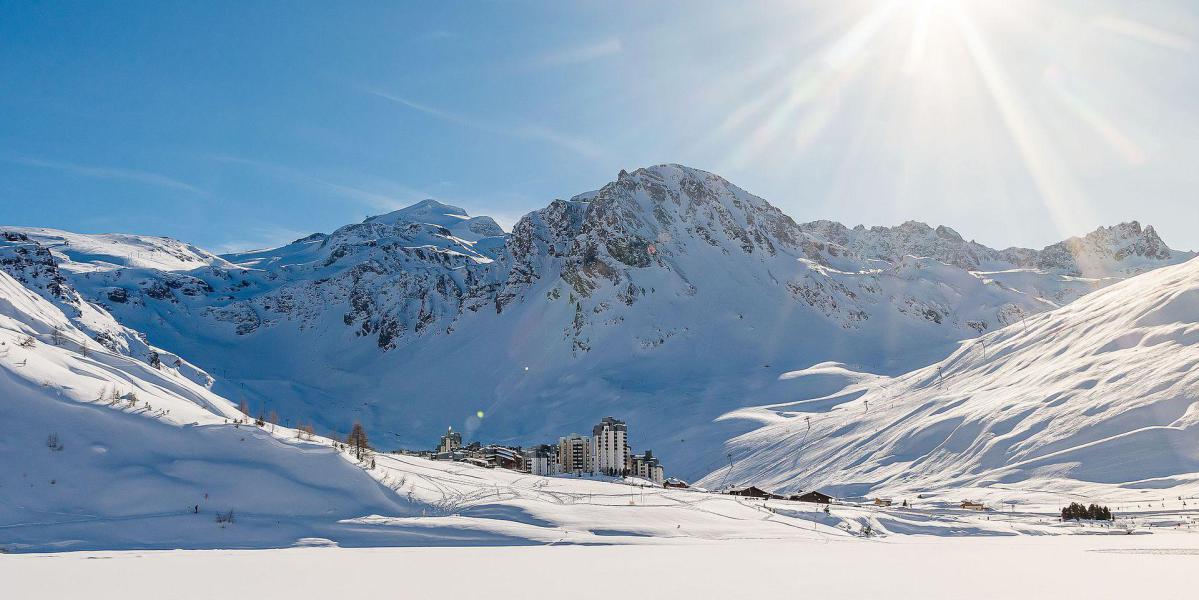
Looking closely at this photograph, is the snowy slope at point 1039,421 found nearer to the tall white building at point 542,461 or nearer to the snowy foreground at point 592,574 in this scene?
the tall white building at point 542,461

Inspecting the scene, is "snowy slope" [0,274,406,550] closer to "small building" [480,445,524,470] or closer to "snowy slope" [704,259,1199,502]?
"small building" [480,445,524,470]

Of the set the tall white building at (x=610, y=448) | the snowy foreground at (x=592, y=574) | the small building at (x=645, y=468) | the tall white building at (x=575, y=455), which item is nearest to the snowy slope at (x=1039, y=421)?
the small building at (x=645, y=468)

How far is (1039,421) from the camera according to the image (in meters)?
86.5

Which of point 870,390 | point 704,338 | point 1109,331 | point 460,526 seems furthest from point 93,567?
point 704,338

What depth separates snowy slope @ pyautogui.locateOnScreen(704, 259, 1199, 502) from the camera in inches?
2928

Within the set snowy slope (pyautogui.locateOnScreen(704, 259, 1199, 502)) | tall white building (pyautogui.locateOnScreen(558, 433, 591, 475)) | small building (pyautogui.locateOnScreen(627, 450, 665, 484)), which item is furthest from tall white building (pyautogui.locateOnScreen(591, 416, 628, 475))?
snowy slope (pyautogui.locateOnScreen(704, 259, 1199, 502))

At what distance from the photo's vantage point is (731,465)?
11231cm

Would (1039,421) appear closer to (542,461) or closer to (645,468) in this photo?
(645,468)

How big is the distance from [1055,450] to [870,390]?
218 ft

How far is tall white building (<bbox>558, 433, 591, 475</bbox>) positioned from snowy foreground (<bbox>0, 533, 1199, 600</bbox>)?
228 feet

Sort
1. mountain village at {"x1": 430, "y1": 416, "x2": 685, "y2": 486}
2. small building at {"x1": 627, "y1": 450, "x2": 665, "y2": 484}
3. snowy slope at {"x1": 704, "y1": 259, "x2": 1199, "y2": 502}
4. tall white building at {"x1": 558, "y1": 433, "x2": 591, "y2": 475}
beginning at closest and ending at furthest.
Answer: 1. snowy slope at {"x1": 704, "y1": 259, "x2": 1199, "y2": 502}
2. mountain village at {"x1": 430, "y1": 416, "x2": 685, "y2": 486}
3. small building at {"x1": 627, "y1": 450, "x2": 665, "y2": 484}
4. tall white building at {"x1": 558, "y1": 433, "x2": 591, "y2": 475}

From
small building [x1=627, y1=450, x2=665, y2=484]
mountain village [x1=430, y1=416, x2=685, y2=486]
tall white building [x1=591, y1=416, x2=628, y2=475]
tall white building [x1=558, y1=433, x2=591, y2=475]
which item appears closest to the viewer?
mountain village [x1=430, y1=416, x2=685, y2=486]

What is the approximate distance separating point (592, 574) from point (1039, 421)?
78.9 m

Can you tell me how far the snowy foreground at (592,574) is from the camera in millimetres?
19250
